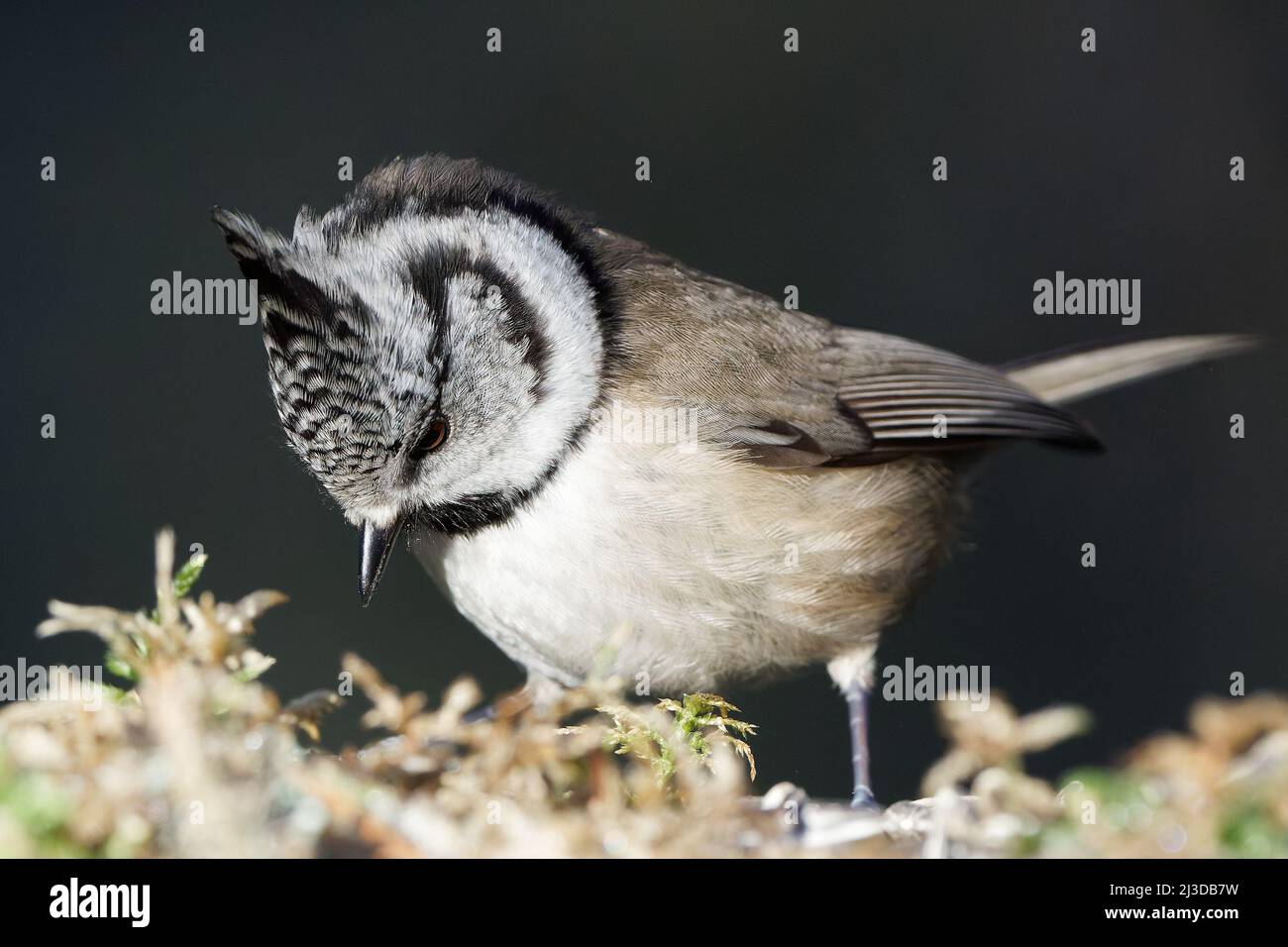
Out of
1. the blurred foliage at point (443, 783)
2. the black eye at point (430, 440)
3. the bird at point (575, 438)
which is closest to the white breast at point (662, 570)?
the bird at point (575, 438)

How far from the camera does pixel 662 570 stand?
97.4 inches

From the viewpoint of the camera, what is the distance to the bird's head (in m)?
2.09

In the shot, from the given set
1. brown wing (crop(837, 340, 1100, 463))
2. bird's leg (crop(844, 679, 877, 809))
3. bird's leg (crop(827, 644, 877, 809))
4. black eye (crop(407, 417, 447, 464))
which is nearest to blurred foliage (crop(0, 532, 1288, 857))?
black eye (crop(407, 417, 447, 464))

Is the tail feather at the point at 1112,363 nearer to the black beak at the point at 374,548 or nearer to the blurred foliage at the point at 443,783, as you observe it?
the black beak at the point at 374,548

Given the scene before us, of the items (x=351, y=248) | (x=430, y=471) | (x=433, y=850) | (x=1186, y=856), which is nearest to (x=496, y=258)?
(x=351, y=248)

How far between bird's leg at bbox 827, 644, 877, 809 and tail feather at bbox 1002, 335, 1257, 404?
1.14m

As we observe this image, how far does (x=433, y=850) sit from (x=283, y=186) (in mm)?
3457

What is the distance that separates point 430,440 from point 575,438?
32 cm

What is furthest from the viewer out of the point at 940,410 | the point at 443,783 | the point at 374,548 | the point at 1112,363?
the point at 1112,363

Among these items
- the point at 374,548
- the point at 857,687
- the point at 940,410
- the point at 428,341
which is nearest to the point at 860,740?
the point at 857,687

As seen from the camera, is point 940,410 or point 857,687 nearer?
point 857,687

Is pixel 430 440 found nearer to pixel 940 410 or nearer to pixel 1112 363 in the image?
pixel 940 410

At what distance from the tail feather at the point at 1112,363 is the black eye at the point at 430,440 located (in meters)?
1.97
